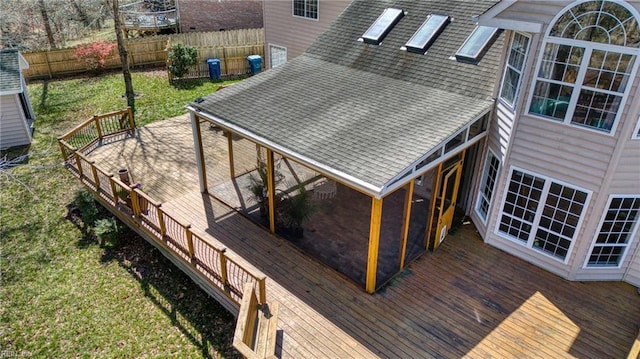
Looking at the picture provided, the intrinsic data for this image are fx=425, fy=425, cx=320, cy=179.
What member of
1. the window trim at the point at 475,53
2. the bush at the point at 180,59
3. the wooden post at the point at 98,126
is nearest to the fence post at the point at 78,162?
the wooden post at the point at 98,126

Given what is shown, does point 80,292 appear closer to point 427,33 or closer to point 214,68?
point 427,33

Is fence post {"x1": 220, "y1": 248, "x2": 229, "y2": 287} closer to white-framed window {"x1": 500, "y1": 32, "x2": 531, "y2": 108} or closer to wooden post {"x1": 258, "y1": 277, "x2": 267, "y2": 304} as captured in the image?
wooden post {"x1": 258, "y1": 277, "x2": 267, "y2": 304}

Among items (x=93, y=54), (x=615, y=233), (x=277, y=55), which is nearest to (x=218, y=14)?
(x=93, y=54)

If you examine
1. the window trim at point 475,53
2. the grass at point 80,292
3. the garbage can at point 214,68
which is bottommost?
the grass at point 80,292

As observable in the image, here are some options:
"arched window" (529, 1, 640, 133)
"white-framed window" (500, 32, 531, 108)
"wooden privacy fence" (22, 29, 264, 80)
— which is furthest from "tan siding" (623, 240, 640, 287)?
"wooden privacy fence" (22, 29, 264, 80)

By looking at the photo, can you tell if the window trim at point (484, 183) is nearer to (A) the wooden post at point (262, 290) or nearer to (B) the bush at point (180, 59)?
(A) the wooden post at point (262, 290)
